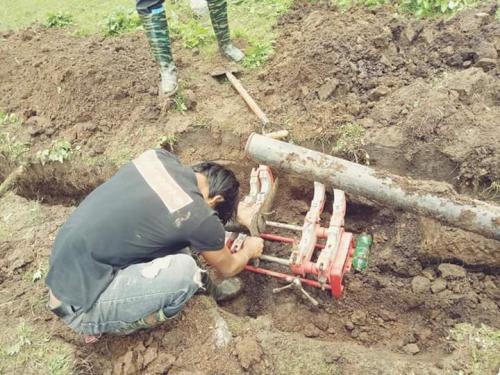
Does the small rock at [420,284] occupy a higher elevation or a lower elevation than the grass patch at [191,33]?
lower

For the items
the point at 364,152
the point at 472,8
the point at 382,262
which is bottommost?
the point at 382,262

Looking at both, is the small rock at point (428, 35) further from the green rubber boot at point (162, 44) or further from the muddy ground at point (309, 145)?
the green rubber boot at point (162, 44)

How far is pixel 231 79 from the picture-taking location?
4473mm

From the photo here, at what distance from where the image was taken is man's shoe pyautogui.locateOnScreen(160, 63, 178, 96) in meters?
4.41

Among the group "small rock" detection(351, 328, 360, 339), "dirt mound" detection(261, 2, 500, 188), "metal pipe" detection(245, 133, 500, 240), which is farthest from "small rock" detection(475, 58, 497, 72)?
"small rock" detection(351, 328, 360, 339)

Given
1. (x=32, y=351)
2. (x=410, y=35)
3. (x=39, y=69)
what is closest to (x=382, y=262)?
(x=410, y=35)

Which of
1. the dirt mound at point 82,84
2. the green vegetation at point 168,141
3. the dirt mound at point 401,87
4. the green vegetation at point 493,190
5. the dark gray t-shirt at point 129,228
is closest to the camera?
the dark gray t-shirt at point 129,228

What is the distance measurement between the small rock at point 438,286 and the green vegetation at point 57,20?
4.93 metres

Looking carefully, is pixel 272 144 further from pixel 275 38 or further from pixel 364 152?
pixel 275 38

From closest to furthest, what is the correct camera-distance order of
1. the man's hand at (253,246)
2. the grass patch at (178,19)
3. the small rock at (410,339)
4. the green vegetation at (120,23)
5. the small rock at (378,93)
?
1. the small rock at (410,339)
2. the man's hand at (253,246)
3. the small rock at (378,93)
4. the grass patch at (178,19)
5. the green vegetation at (120,23)

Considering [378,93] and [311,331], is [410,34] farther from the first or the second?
[311,331]

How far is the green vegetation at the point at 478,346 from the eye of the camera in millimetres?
2494

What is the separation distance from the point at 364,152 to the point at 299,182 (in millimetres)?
592

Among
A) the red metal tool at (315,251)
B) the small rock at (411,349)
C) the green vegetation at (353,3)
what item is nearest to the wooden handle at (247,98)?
the red metal tool at (315,251)
